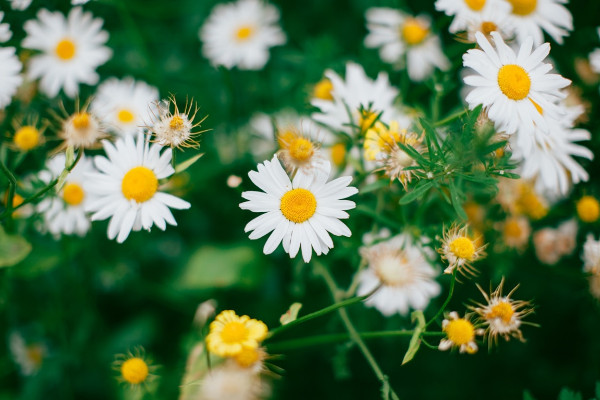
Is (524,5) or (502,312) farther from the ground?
(524,5)

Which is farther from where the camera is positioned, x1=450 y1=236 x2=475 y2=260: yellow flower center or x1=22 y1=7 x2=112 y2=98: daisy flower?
x1=22 y1=7 x2=112 y2=98: daisy flower

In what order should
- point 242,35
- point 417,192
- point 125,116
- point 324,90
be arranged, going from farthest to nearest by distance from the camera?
point 242,35 → point 125,116 → point 324,90 → point 417,192

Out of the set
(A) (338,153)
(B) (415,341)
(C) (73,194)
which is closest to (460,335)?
(B) (415,341)

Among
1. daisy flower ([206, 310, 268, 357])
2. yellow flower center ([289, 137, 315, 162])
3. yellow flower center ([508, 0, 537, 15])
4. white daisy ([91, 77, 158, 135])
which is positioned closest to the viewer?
daisy flower ([206, 310, 268, 357])

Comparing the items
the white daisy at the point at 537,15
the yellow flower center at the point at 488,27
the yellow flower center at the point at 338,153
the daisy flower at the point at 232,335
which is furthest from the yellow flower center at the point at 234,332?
the white daisy at the point at 537,15

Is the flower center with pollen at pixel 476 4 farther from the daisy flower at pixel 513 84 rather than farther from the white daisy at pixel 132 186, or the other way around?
the white daisy at pixel 132 186

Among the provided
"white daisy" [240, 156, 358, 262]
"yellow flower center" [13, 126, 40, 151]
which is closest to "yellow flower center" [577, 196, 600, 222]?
"white daisy" [240, 156, 358, 262]

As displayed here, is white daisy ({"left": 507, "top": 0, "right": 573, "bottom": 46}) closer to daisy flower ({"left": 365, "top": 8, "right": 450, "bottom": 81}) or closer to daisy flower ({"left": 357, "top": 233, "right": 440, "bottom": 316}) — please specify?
daisy flower ({"left": 365, "top": 8, "right": 450, "bottom": 81})

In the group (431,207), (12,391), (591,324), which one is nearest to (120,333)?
(12,391)

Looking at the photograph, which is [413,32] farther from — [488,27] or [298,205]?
[298,205]
